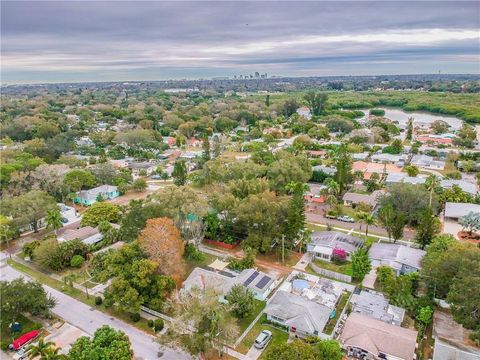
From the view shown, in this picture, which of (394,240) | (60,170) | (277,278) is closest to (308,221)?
(394,240)

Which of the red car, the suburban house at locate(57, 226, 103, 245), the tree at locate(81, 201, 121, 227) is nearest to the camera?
the red car

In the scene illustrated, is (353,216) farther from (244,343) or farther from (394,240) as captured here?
(244,343)

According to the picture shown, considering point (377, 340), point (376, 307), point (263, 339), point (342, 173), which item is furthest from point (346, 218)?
point (263, 339)

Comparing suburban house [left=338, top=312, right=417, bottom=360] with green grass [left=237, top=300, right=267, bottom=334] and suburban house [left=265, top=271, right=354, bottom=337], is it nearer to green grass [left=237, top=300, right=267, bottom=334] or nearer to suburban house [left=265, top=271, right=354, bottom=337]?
suburban house [left=265, top=271, right=354, bottom=337]

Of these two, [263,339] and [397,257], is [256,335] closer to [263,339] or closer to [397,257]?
[263,339]

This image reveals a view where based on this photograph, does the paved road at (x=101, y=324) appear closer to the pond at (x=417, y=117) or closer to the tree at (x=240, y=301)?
the tree at (x=240, y=301)

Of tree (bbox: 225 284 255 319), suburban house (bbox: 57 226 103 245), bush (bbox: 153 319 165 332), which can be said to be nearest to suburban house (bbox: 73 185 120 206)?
suburban house (bbox: 57 226 103 245)

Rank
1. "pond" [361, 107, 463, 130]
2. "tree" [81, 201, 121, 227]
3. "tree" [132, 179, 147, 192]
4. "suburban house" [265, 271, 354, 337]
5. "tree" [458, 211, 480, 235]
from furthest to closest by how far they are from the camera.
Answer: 1. "pond" [361, 107, 463, 130]
2. "tree" [132, 179, 147, 192]
3. "tree" [81, 201, 121, 227]
4. "tree" [458, 211, 480, 235]
5. "suburban house" [265, 271, 354, 337]
